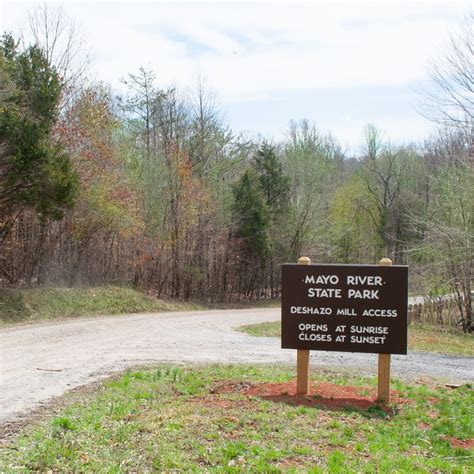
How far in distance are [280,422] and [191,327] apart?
1178 cm

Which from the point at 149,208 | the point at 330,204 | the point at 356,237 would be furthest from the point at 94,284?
the point at 356,237

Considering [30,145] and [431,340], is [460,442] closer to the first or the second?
[431,340]

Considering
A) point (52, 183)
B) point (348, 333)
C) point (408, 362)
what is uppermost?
point (52, 183)

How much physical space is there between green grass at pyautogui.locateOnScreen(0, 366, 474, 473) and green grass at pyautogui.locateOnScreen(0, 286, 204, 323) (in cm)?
1168

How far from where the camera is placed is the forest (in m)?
20.2

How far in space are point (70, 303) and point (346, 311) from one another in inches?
595

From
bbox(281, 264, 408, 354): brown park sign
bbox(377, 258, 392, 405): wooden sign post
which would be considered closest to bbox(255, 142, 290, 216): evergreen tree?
bbox(281, 264, 408, 354): brown park sign

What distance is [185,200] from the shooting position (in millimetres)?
31297

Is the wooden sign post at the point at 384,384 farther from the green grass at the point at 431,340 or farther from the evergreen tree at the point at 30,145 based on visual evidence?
the evergreen tree at the point at 30,145

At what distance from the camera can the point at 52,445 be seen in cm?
543

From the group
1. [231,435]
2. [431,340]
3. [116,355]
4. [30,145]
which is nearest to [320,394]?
[231,435]

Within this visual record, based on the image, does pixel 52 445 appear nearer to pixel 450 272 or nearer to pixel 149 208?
pixel 450 272

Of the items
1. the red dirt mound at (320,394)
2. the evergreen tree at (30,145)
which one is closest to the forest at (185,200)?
the evergreen tree at (30,145)

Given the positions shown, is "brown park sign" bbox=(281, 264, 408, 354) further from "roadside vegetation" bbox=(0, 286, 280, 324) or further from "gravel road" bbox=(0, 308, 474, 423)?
"roadside vegetation" bbox=(0, 286, 280, 324)
